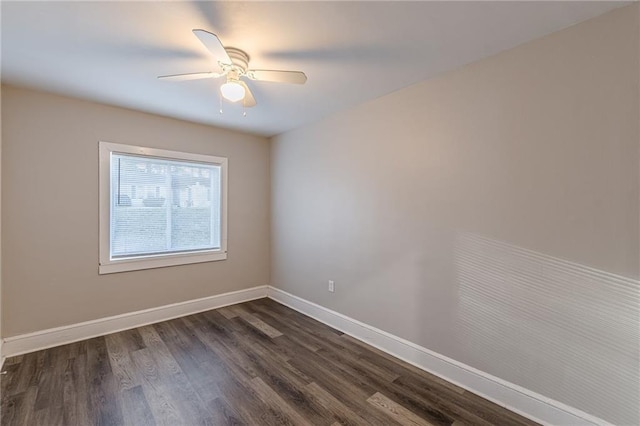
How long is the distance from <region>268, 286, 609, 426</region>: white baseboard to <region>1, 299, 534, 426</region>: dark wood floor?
2.9 inches

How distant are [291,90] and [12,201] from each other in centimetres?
266

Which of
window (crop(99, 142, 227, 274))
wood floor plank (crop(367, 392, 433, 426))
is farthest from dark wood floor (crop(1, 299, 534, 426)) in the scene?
window (crop(99, 142, 227, 274))

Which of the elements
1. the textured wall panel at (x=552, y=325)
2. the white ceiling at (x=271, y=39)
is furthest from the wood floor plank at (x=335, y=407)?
the white ceiling at (x=271, y=39)

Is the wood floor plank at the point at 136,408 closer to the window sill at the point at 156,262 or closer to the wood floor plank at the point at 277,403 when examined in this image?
the wood floor plank at the point at 277,403

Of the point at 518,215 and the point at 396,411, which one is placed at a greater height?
the point at 518,215

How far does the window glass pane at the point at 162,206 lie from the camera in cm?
304

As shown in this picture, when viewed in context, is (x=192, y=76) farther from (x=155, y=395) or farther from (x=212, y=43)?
(x=155, y=395)

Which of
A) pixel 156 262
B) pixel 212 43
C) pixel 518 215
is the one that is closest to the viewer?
pixel 212 43

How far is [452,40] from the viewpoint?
1771mm

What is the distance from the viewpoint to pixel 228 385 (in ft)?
6.84

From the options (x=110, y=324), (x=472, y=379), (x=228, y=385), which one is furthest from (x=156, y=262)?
(x=472, y=379)

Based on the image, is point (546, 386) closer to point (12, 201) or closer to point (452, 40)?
point (452, 40)

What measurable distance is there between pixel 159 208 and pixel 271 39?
244 centimetres

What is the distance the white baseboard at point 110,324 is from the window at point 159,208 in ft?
1.68
